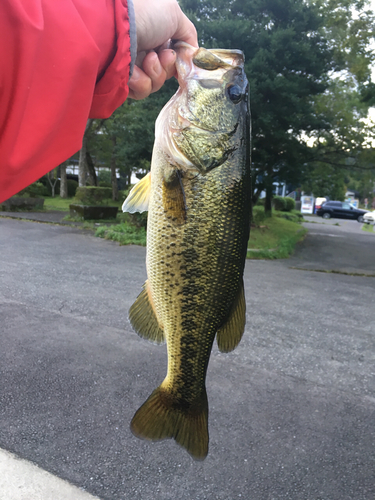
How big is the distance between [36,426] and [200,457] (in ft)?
7.78

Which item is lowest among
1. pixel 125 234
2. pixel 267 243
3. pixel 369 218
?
pixel 267 243

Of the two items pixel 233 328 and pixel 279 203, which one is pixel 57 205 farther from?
pixel 233 328

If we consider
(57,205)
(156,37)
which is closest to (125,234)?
(156,37)

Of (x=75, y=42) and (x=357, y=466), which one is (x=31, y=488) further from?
(x=75, y=42)

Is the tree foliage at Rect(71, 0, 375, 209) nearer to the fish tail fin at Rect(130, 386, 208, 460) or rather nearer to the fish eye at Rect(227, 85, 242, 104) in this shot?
Result: the fish eye at Rect(227, 85, 242, 104)

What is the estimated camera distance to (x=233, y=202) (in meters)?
1.44

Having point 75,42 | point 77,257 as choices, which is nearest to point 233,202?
point 75,42

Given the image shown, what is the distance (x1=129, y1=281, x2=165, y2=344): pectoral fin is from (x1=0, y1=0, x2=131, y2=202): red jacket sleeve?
723 millimetres

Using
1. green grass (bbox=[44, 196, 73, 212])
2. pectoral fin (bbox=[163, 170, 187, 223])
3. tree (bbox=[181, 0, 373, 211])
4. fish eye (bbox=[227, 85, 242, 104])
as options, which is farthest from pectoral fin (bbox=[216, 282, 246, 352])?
green grass (bbox=[44, 196, 73, 212])

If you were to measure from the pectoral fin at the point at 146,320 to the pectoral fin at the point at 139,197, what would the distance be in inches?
13.5

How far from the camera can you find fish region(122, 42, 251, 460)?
4.75 feet

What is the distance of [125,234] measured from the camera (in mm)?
12375

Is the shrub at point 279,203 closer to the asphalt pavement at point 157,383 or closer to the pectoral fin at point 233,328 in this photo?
the asphalt pavement at point 157,383

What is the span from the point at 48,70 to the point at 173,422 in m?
1.31
